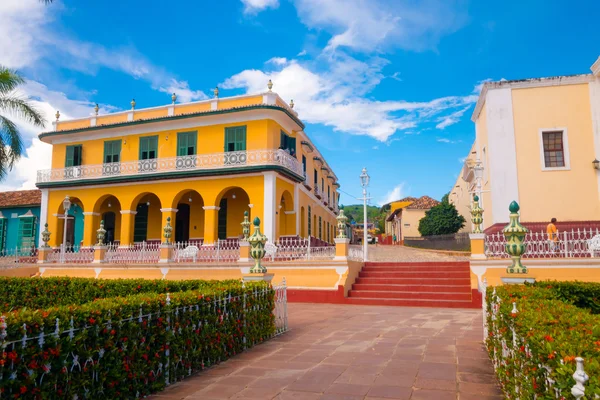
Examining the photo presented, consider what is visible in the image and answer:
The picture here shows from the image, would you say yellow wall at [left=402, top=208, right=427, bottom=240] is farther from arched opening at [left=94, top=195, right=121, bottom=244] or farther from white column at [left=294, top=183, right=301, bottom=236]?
arched opening at [left=94, top=195, right=121, bottom=244]

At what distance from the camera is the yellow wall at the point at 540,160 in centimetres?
1548

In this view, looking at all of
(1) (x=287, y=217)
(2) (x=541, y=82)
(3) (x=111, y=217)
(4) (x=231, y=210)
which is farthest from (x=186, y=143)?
(2) (x=541, y=82)

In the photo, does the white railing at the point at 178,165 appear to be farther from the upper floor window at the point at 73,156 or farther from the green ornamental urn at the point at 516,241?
the green ornamental urn at the point at 516,241

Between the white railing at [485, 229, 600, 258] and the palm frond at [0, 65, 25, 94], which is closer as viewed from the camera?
the white railing at [485, 229, 600, 258]

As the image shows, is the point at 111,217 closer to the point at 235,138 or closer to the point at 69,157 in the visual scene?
the point at 69,157

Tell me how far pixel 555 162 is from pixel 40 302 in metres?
18.0

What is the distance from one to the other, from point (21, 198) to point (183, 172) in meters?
13.5

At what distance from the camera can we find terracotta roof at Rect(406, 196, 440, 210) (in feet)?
151

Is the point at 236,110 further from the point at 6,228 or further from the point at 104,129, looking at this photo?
the point at 6,228

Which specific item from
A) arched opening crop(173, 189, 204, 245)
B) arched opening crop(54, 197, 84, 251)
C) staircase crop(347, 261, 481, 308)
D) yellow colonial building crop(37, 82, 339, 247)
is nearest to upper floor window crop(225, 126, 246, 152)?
yellow colonial building crop(37, 82, 339, 247)

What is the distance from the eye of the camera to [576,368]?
1995mm

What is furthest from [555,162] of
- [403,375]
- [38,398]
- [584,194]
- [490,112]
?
[38,398]

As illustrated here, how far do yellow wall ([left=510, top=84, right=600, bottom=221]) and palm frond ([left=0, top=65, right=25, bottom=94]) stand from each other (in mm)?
20017

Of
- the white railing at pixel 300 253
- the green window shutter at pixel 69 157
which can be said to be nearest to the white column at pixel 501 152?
Result: the white railing at pixel 300 253
